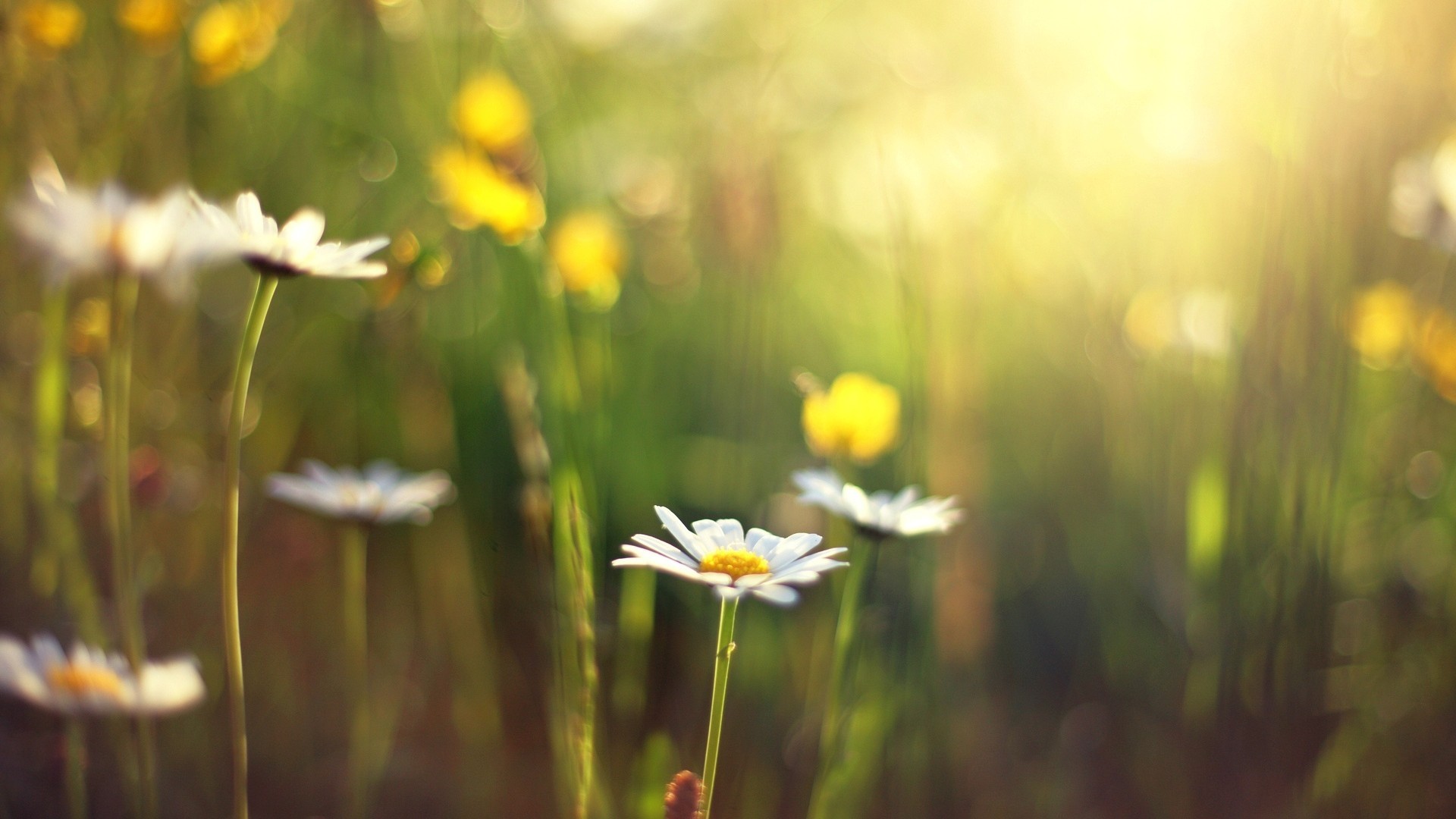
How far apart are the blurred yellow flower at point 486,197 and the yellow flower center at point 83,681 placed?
1.72 feet

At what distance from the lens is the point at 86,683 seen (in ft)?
2.47

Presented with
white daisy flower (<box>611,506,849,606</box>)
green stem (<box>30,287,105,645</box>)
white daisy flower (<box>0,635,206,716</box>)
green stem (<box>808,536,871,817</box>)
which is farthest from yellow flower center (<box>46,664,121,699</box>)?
green stem (<box>808,536,871,817</box>)

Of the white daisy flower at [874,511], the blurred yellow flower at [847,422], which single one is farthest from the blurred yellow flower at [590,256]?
the white daisy flower at [874,511]

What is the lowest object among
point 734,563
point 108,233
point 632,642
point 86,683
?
point 632,642

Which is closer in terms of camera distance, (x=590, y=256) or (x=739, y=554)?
(x=739, y=554)

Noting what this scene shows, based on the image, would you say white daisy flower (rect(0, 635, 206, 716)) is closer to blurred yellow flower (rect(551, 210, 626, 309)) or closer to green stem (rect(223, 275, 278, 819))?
green stem (rect(223, 275, 278, 819))

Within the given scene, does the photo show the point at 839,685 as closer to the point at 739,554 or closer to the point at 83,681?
the point at 739,554

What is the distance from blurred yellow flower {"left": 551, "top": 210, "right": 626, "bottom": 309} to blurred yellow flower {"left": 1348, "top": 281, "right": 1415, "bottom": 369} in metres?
1.28

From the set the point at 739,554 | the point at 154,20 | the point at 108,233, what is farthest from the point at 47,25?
the point at 739,554

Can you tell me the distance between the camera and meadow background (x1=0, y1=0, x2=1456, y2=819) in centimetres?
120

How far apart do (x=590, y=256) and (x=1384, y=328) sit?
4.62 ft

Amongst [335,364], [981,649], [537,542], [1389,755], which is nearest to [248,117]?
[335,364]

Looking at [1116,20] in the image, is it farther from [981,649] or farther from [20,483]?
[20,483]

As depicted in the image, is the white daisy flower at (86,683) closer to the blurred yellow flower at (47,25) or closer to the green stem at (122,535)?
the green stem at (122,535)
